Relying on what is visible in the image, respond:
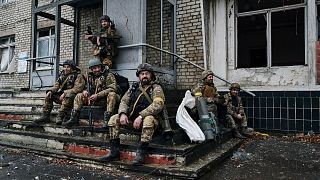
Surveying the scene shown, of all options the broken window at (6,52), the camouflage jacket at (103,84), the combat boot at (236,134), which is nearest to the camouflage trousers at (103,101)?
the camouflage jacket at (103,84)

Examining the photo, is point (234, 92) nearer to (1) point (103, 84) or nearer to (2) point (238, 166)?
(2) point (238, 166)

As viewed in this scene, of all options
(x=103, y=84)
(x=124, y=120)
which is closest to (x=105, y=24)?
(x=103, y=84)

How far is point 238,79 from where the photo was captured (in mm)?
6832

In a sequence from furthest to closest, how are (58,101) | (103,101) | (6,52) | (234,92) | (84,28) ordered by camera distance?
(6,52) → (84,28) → (234,92) → (58,101) → (103,101)

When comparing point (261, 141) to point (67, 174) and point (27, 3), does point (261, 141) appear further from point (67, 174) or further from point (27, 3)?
point (27, 3)

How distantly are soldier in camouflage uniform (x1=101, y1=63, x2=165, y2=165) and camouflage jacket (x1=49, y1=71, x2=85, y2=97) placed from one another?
5.52 ft

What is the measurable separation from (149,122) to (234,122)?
9.25 ft

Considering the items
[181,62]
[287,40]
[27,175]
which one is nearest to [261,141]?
[181,62]

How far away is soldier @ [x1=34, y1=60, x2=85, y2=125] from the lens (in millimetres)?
5359

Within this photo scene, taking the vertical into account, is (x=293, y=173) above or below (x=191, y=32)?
below

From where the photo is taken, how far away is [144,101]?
424 cm

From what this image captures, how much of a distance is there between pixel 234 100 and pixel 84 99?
3400 millimetres

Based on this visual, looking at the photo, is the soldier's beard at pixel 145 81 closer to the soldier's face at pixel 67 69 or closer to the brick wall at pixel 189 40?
the soldier's face at pixel 67 69

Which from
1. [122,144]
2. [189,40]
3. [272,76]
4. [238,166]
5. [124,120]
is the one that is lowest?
[238,166]
